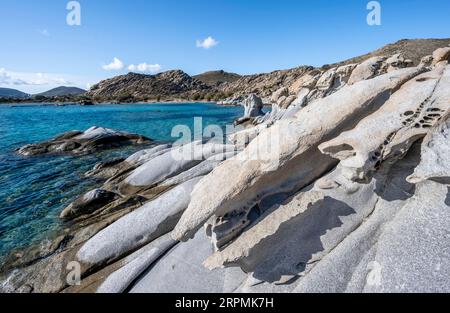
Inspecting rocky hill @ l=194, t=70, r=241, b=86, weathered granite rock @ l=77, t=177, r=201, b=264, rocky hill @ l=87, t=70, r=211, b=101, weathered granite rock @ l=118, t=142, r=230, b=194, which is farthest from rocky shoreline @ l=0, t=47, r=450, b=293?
rocky hill @ l=194, t=70, r=241, b=86

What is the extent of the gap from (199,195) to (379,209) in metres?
2.49

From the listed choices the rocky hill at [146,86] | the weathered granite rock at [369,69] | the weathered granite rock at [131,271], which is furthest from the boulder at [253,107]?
the rocky hill at [146,86]

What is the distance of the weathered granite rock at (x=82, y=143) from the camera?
1583 centimetres

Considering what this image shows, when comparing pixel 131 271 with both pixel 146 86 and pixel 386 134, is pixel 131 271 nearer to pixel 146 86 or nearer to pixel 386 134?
pixel 386 134

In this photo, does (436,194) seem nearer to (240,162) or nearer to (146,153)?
(240,162)

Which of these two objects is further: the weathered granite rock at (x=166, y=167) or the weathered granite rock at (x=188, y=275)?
the weathered granite rock at (x=166, y=167)

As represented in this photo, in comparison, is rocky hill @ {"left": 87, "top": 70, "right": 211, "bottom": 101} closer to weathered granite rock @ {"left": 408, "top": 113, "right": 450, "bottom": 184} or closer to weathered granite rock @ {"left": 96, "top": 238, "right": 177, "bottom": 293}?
weathered granite rock @ {"left": 96, "top": 238, "right": 177, "bottom": 293}

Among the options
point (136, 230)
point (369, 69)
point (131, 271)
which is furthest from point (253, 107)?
point (131, 271)

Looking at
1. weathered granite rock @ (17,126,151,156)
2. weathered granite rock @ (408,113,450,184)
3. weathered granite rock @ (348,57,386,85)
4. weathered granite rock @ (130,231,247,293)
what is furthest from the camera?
weathered granite rock @ (17,126,151,156)

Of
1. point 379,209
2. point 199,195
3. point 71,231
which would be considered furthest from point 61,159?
point 379,209

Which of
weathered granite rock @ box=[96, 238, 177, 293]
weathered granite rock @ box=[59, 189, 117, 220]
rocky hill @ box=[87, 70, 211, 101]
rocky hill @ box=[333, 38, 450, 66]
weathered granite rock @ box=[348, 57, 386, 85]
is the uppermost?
rocky hill @ box=[87, 70, 211, 101]

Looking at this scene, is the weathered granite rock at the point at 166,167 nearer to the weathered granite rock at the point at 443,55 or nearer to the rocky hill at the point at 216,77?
the weathered granite rock at the point at 443,55

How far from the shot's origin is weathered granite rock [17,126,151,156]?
15.8 m
